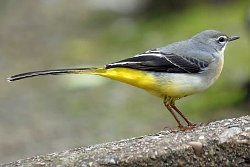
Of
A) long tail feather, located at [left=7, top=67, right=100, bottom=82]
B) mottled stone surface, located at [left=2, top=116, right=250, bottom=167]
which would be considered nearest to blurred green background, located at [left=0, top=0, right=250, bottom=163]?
long tail feather, located at [left=7, top=67, right=100, bottom=82]

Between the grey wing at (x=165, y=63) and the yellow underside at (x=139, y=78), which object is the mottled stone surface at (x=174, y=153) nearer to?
the yellow underside at (x=139, y=78)

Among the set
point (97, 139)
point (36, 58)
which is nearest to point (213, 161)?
point (97, 139)

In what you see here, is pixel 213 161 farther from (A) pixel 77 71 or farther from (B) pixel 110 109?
(B) pixel 110 109

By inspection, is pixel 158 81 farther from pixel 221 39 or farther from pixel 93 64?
pixel 93 64

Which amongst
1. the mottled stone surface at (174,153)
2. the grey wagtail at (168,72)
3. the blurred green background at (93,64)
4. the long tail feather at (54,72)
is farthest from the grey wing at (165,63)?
the blurred green background at (93,64)

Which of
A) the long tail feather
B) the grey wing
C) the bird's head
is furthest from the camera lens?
the bird's head

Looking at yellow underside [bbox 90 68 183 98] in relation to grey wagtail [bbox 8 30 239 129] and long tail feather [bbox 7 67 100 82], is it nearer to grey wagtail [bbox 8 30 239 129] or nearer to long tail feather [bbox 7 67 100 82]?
→ grey wagtail [bbox 8 30 239 129]
